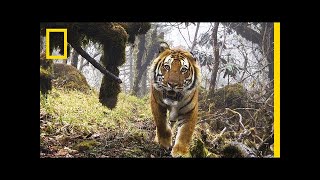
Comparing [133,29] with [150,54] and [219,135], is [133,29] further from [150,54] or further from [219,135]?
[219,135]

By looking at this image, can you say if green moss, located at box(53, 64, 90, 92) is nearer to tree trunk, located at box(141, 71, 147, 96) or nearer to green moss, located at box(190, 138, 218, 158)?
tree trunk, located at box(141, 71, 147, 96)

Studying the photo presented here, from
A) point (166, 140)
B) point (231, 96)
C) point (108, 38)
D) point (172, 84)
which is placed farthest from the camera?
point (108, 38)

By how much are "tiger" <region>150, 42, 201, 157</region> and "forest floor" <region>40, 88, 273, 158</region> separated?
104 mm

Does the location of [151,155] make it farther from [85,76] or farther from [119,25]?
[119,25]

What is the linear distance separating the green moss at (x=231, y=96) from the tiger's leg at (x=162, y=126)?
67cm

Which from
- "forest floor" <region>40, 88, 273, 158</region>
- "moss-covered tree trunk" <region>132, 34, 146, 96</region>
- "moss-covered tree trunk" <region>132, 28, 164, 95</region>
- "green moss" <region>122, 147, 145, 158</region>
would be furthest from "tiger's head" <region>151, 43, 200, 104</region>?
"green moss" <region>122, 147, 145, 158</region>

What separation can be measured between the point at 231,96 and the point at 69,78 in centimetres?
218

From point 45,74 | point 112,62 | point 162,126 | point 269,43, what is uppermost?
point 269,43

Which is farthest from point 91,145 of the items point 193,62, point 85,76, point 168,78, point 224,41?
point 224,41

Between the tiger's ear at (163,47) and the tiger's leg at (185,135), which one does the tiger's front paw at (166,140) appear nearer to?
the tiger's leg at (185,135)

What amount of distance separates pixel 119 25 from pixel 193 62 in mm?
1110

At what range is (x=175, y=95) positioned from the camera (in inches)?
227

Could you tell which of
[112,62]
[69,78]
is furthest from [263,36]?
[69,78]

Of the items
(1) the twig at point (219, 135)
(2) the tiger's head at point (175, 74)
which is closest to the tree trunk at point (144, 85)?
(2) the tiger's head at point (175, 74)
